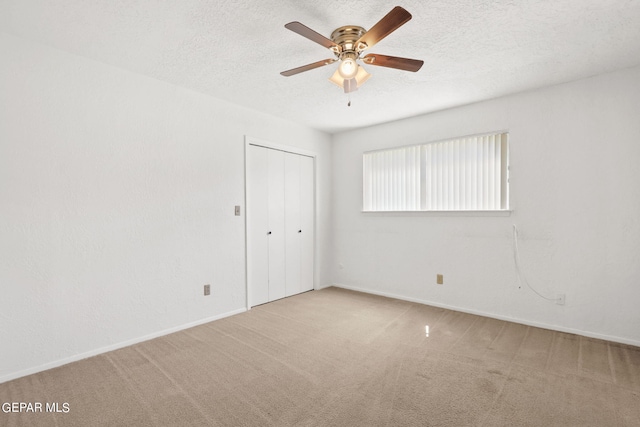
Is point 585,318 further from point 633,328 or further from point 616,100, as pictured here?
point 616,100

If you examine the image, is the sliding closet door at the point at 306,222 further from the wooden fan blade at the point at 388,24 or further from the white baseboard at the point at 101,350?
the wooden fan blade at the point at 388,24

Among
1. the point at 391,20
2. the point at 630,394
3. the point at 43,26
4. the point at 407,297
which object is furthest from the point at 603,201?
the point at 43,26

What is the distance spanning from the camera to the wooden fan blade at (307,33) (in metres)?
1.65

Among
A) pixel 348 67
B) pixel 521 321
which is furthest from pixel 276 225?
pixel 521 321

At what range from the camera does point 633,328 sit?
8.91 ft

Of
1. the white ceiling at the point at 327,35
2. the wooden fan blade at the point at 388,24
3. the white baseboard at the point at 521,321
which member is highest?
the white ceiling at the point at 327,35

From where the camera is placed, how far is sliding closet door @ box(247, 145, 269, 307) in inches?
149

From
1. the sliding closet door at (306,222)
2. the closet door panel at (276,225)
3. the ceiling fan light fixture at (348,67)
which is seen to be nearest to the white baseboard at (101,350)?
the closet door panel at (276,225)

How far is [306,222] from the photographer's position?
4629 millimetres

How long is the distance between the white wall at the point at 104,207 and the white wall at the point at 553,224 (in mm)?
2488

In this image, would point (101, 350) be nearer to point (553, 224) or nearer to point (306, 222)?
point (306, 222)

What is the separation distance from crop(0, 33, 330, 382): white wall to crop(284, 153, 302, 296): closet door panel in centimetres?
83

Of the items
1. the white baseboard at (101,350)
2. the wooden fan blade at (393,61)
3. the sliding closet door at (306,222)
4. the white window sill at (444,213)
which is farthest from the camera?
the sliding closet door at (306,222)

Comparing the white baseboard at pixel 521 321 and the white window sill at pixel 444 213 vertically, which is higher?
the white window sill at pixel 444 213
